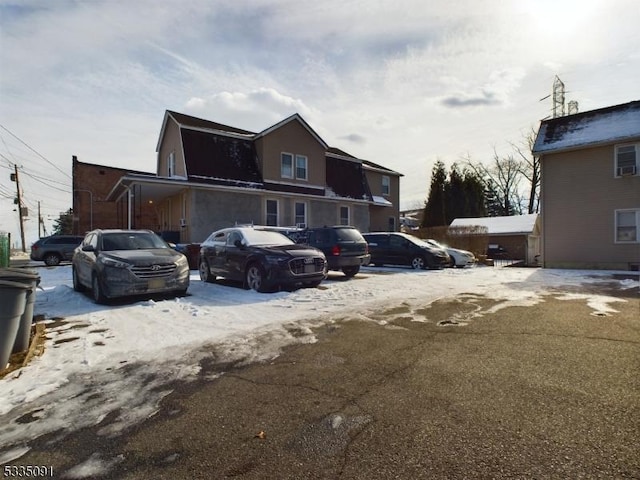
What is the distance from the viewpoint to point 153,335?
18.7 ft

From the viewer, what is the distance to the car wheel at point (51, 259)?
21422mm

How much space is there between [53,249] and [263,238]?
17.1 m

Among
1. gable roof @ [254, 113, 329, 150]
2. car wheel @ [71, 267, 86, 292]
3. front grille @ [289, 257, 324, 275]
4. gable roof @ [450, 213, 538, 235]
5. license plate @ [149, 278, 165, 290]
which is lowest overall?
car wheel @ [71, 267, 86, 292]

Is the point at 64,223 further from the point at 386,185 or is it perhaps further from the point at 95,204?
the point at 386,185

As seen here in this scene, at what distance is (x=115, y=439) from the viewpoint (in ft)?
9.45

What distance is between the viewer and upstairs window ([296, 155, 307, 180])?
77.8ft

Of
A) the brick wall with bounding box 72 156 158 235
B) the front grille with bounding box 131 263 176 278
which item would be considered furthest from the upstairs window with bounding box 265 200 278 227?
the front grille with bounding box 131 263 176 278

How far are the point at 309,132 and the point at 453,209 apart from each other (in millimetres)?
18183

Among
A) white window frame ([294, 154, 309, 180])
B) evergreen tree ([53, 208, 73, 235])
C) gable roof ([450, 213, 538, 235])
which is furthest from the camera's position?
evergreen tree ([53, 208, 73, 235])

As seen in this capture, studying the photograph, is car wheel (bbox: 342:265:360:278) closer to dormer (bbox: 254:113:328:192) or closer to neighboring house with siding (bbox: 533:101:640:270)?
dormer (bbox: 254:113:328:192)

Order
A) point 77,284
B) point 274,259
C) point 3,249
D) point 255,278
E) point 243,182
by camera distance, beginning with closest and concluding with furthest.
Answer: point 274,259
point 255,278
point 77,284
point 3,249
point 243,182

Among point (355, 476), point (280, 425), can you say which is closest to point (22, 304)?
point (280, 425)

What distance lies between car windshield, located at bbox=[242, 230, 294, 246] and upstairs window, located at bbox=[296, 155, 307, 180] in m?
13.1

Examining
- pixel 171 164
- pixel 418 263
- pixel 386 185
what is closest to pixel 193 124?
pixel 171 164
